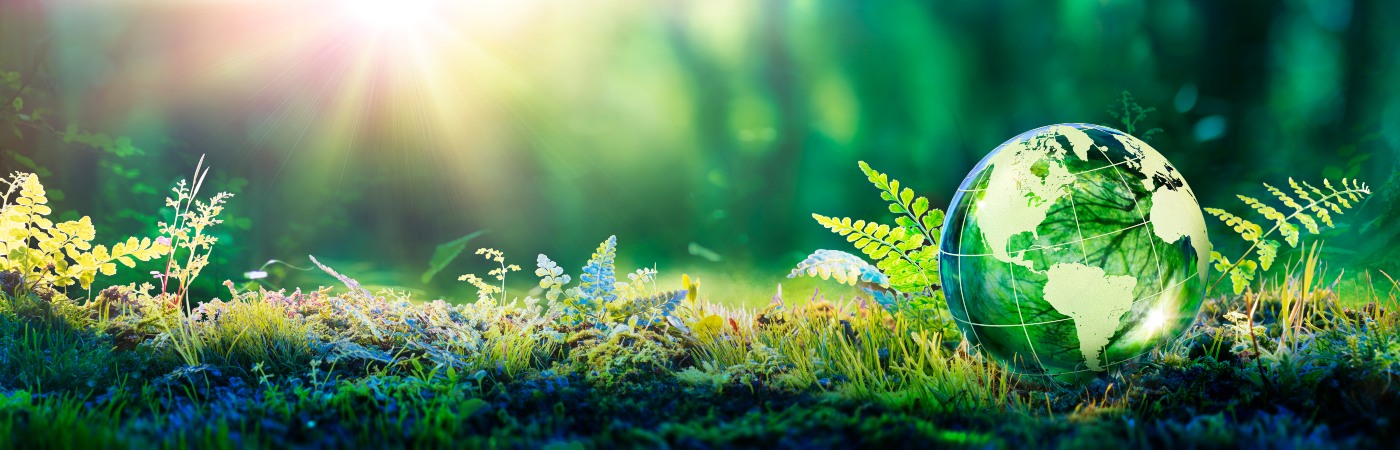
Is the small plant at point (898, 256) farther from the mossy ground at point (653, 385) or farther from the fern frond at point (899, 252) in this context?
the mossy ground at point (653, 385)

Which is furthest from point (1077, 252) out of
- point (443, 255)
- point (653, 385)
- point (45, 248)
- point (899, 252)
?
point (45, 248)

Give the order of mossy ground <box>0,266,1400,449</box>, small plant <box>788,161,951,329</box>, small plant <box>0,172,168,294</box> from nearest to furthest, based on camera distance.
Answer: mossy ground <box>0,266,1400,449</box> < small plant <box>788,161,951,329</box> < small plant <box>0,172,168,294</box>

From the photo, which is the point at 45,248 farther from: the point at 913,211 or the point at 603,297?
the point at 913,211

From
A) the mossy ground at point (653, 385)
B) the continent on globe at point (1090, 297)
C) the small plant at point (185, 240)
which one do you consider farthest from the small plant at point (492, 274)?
the continent on globe at point (1090, 297)

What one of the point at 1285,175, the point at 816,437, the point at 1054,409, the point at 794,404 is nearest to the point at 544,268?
the point at 794,404

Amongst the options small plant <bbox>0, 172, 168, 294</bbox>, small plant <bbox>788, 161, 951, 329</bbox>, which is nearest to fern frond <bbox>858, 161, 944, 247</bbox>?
small plant <bbox>788, 161, 951, 329</bbox>

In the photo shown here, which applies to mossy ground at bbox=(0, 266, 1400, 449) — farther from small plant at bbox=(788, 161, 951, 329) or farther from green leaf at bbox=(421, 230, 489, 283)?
green leaf at bbox=(421, 230, 489, 283)

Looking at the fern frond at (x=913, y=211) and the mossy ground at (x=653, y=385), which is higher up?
→ the fern frond at (x=913, y=211)
